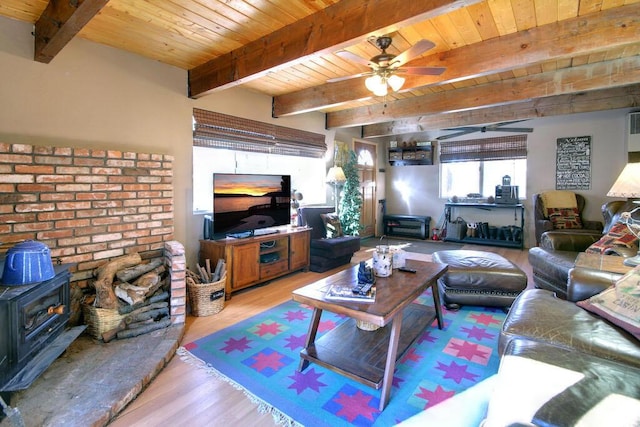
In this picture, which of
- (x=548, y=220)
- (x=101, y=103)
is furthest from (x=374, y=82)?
(x=548, y=220)

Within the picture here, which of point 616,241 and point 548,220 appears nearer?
point 616,241

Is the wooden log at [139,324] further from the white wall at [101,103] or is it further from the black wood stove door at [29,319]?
the white wall at [101,103]

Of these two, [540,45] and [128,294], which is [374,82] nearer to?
[540,45]

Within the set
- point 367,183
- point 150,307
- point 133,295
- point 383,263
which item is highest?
point 367,183

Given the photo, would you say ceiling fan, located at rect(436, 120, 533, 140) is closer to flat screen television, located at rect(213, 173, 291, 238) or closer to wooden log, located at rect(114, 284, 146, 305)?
flat screen television, located at rect(213, 173, 291, 238)

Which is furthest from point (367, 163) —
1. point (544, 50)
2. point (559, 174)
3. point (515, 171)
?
point (544, 50)

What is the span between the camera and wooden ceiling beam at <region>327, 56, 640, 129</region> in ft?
11.0

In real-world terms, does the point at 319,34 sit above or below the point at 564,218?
above

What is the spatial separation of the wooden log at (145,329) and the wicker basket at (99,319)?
3.8 inches

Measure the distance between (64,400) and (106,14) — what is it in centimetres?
250

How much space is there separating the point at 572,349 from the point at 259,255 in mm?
2947

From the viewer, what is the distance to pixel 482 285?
293 cm

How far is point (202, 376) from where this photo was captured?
79.7 inches

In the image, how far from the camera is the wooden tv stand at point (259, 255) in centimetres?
341
